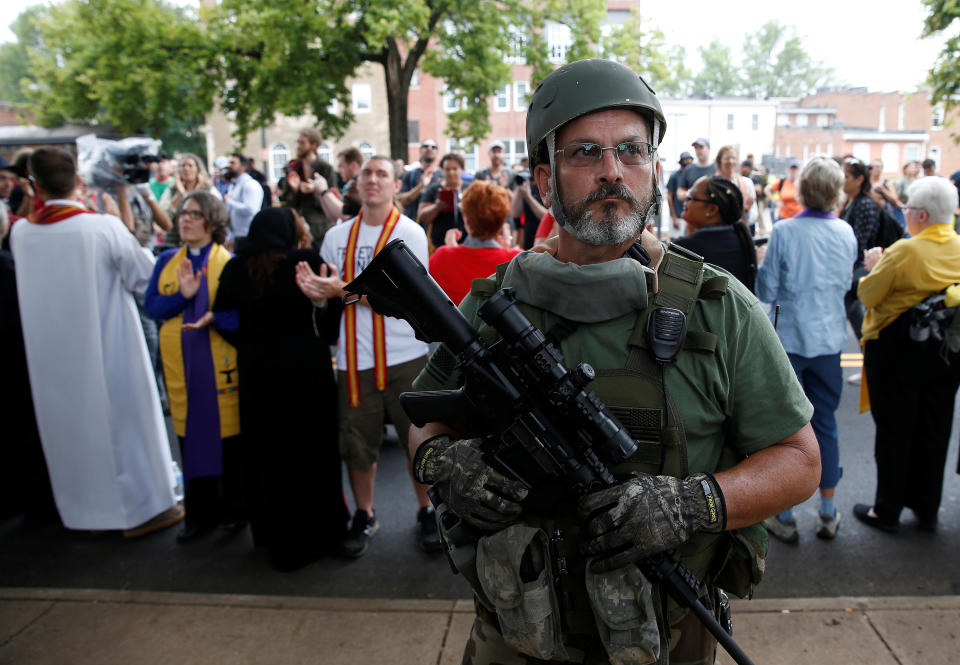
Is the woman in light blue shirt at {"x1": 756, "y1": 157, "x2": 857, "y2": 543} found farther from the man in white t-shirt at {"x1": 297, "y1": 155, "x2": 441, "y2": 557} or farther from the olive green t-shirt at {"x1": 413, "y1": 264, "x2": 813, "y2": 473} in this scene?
the olive green t-shirt at {"x1": 413, "y1": 264, "x2": 813, "y2": 473}

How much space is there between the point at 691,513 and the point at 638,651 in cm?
31

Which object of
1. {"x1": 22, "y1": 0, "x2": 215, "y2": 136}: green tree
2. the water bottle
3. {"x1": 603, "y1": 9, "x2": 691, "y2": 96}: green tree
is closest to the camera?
the water bottle

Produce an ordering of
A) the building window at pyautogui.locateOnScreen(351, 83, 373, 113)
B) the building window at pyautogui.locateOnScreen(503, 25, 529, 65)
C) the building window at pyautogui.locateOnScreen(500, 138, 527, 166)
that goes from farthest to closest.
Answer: the building window at pyautogui.locateOnScreen(500, 138, 527, 166) → the building window at pyautogui.locateOnScreen(351, 83, 373, 113) → the building window at pyautogui.locateOnScreen(503, 25, 529, 65)

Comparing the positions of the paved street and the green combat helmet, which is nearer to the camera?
the green combat helmet

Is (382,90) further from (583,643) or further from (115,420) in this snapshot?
(583,643)

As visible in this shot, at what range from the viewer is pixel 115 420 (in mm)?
4125

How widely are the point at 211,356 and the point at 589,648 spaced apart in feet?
9.91

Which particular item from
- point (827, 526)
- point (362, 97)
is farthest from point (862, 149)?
point (827, 526)

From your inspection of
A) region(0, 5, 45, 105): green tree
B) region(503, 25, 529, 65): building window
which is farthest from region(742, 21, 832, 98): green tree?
region(0, 5, 45, 105): green tree

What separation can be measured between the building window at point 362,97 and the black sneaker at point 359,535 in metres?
33.0

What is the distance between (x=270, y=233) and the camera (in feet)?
12.3

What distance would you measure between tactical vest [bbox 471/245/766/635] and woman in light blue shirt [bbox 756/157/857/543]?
8.72 feet

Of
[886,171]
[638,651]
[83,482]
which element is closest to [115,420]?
[83,482]

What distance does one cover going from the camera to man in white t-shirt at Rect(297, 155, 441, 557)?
154 inches
